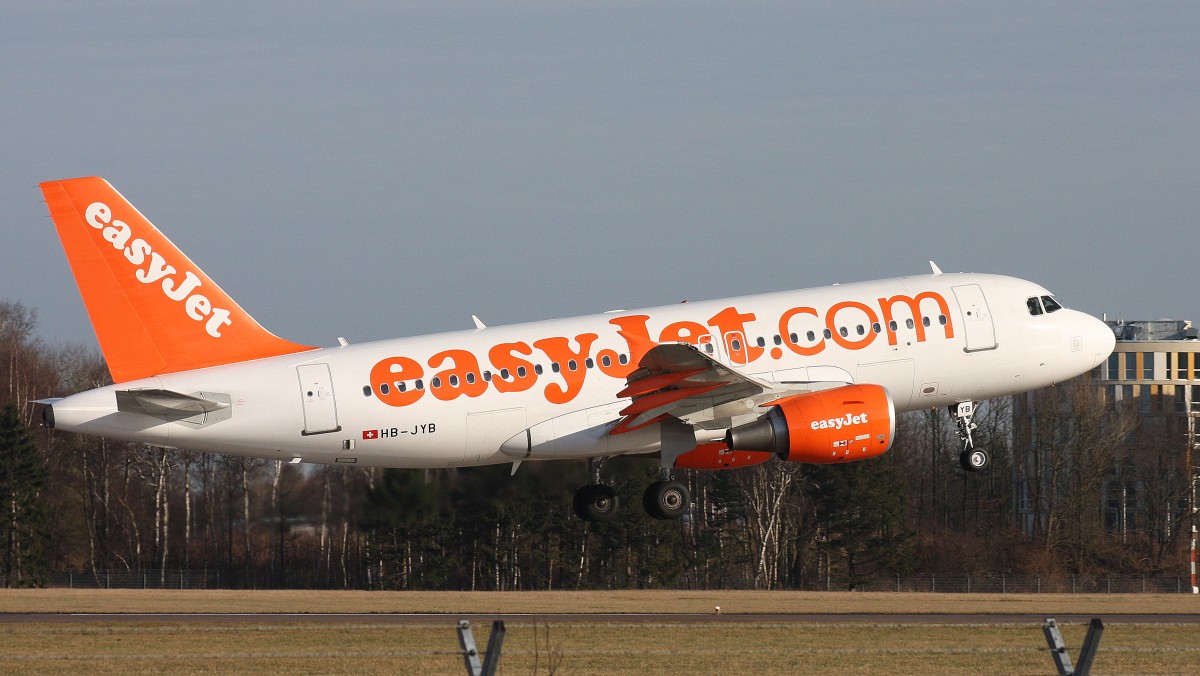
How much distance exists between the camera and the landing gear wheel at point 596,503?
41.7 m

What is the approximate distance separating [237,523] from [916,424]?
180ft

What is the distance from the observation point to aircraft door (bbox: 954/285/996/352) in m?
41.9

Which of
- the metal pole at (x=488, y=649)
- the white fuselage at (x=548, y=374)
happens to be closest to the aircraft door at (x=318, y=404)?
the white fuselage at (x=548, y=374)

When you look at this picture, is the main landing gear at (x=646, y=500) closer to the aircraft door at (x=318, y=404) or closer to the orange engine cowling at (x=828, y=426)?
the orange engine cowling at (x=828, y=426)

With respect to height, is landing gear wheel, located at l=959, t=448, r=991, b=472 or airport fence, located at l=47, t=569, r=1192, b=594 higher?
landing gear wheel, located at l=959, t=448, r=991, b=472

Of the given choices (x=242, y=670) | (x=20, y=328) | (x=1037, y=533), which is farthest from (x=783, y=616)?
(x=20, y=328)

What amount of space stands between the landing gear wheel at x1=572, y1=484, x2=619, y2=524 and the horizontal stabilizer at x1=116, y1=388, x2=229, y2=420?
9.34m

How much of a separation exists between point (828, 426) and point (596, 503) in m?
6.53

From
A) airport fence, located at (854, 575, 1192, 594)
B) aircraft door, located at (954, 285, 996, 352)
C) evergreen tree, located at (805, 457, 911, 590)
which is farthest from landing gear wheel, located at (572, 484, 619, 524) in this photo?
evergreen tree, located at (805, 457, 911, 590)

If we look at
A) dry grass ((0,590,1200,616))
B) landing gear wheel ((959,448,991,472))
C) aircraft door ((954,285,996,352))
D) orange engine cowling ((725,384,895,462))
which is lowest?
Answer: dry grass ((0,590,1200,616))

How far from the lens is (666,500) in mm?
40688

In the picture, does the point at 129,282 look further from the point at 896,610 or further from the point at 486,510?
the point at 896,610

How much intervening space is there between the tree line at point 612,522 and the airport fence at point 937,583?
753mm

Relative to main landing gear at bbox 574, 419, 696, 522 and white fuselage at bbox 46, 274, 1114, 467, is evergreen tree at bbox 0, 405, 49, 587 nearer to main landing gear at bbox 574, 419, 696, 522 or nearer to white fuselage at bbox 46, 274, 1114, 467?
white fuselage at bbox 46, 274, 1114, 467
